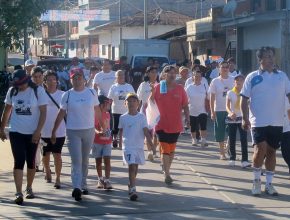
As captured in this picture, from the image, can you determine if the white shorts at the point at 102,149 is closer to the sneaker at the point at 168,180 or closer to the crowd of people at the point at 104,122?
the crowd of people at the point at 104,122

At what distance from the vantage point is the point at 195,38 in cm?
4069

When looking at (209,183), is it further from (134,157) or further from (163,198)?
(134,157)

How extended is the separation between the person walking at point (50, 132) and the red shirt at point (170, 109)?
5.01 feet

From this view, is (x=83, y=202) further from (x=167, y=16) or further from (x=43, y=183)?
(x=167, y=16)

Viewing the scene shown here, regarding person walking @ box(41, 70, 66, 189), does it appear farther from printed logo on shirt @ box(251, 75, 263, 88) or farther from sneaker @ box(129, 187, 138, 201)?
printed logo on shirt @ box(251, 75, 263, 88)

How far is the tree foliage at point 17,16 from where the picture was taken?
1045 centimetres

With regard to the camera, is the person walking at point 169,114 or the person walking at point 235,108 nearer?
the person walking at point 169,114

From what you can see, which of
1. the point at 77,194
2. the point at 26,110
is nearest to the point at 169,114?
the point at 77,194

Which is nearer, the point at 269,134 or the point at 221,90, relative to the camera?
the point at 269,134

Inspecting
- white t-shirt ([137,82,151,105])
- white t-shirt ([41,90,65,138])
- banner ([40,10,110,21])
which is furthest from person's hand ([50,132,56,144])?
banner ([40,10,110,21])

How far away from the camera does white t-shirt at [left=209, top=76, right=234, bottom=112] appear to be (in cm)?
1359

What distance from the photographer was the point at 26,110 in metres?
9.62

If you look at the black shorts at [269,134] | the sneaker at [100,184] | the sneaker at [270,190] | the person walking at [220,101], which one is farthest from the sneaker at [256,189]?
the person walking at [220,101]

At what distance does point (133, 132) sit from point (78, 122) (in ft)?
2.68
